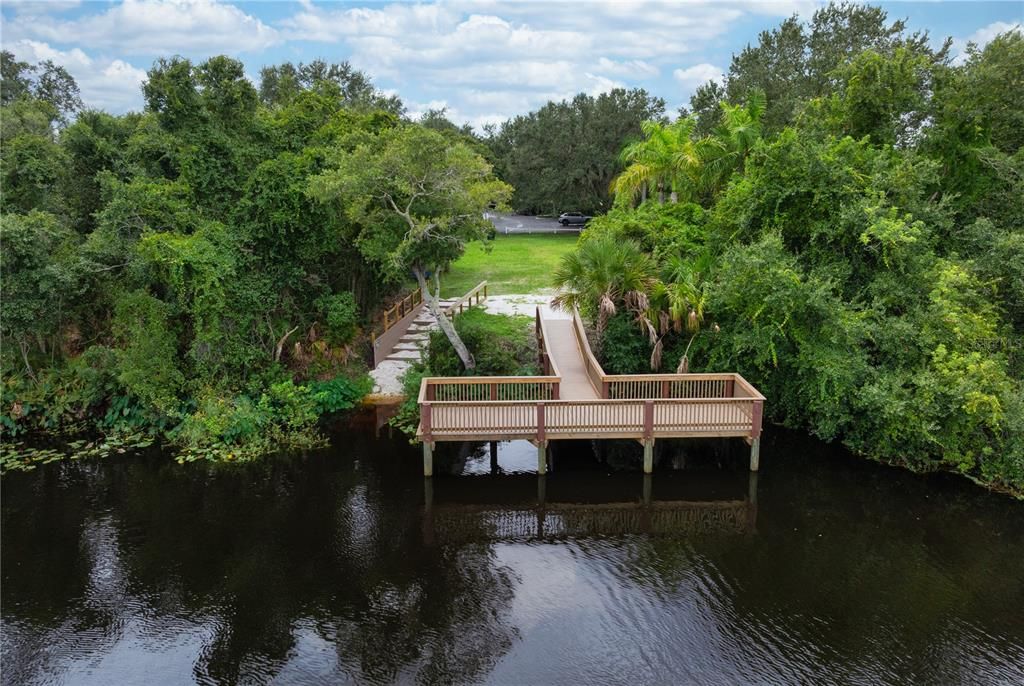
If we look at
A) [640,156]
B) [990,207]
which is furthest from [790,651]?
[640,156]

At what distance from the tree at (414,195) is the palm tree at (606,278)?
2798mm

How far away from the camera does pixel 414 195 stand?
A: 17.3 m

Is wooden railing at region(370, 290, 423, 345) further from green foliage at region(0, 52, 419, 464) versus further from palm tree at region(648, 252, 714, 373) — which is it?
palm tree at region(648, 252, 714, 373)

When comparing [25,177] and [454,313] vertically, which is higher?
[25,177]

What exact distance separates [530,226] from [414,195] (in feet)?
118

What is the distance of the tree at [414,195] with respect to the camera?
1677cm

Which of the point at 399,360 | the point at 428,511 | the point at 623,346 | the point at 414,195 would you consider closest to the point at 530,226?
the point at 399,360

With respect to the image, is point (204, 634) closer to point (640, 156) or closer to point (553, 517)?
point (553, 517)

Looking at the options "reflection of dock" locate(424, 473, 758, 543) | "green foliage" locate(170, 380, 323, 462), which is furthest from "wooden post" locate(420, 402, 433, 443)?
"green foliage" locate(170, 380, 323, 462)

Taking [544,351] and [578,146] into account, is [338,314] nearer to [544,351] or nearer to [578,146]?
[544,351]

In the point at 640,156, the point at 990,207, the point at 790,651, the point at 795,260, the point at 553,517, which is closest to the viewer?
the point at 790,651

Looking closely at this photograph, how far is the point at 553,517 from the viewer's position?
47.3 ft

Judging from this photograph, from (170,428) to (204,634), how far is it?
32.5 ft

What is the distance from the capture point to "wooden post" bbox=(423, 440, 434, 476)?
619 inches
